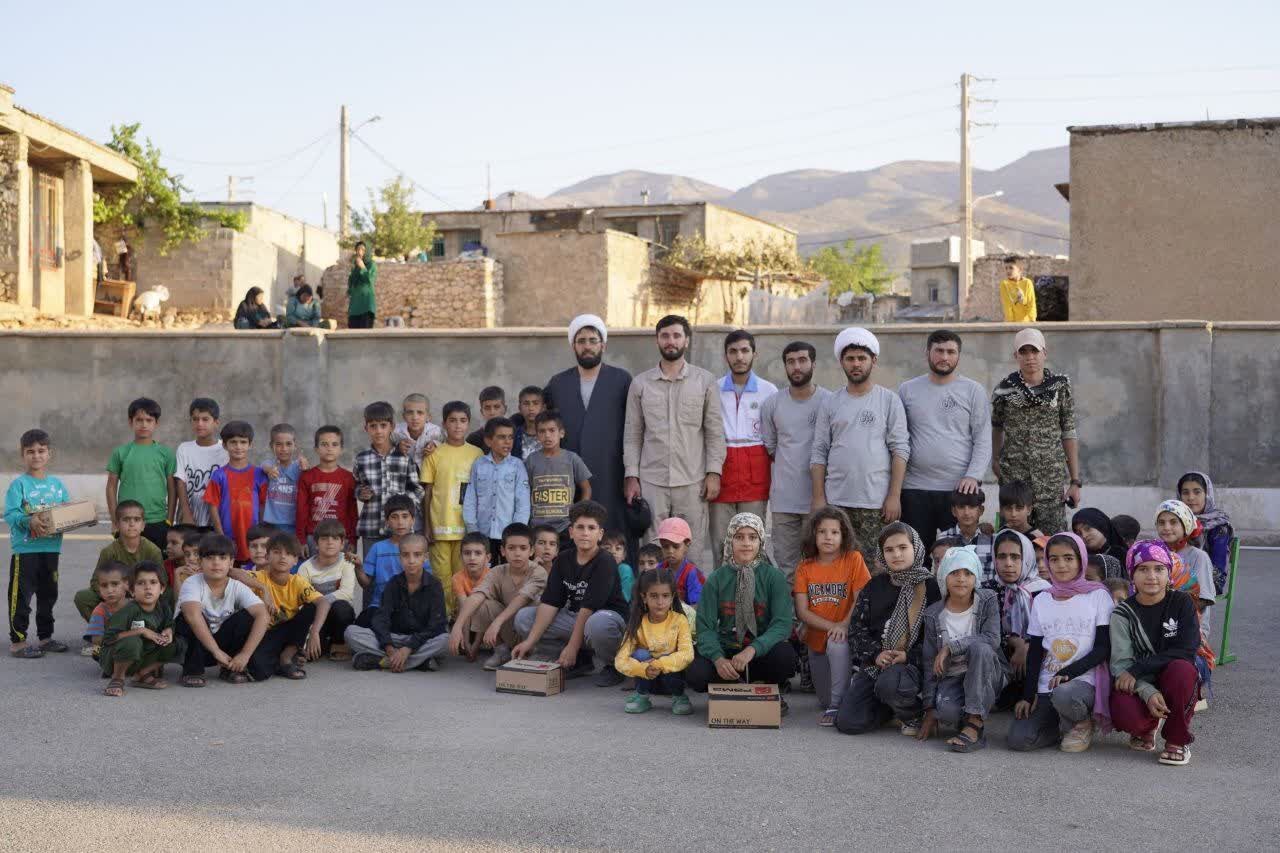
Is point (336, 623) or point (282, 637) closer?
point (282, 637)

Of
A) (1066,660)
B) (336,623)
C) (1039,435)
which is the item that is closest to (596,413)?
(336,623)

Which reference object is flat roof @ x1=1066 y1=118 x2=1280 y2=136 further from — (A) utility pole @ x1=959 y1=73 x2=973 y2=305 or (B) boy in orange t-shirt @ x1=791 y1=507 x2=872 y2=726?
(A) utility pole @ x1=959 y1=73 x2=973 y2=305

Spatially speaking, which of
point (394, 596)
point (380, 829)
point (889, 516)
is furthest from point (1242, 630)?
point (380, 829)

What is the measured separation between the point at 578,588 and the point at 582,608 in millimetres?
216

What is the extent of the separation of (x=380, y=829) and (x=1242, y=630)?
6655mm

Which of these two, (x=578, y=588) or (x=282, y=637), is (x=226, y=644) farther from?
(x=578, y=588)

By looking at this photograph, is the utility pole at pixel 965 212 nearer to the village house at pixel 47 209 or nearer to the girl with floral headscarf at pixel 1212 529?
the village house at pixel 47 209

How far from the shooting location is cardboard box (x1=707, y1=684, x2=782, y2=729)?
6730 millimetres

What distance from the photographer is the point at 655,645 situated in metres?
7.36

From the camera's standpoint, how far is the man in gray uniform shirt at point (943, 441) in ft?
27.3

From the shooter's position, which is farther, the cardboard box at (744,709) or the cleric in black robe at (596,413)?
the cleric in black robe at (596,413)

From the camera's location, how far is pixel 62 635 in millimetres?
9242

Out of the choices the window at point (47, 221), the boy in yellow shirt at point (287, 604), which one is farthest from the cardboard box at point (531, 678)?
the window at point (47, 221)

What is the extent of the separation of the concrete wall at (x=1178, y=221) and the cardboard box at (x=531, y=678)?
1190 centimetres
